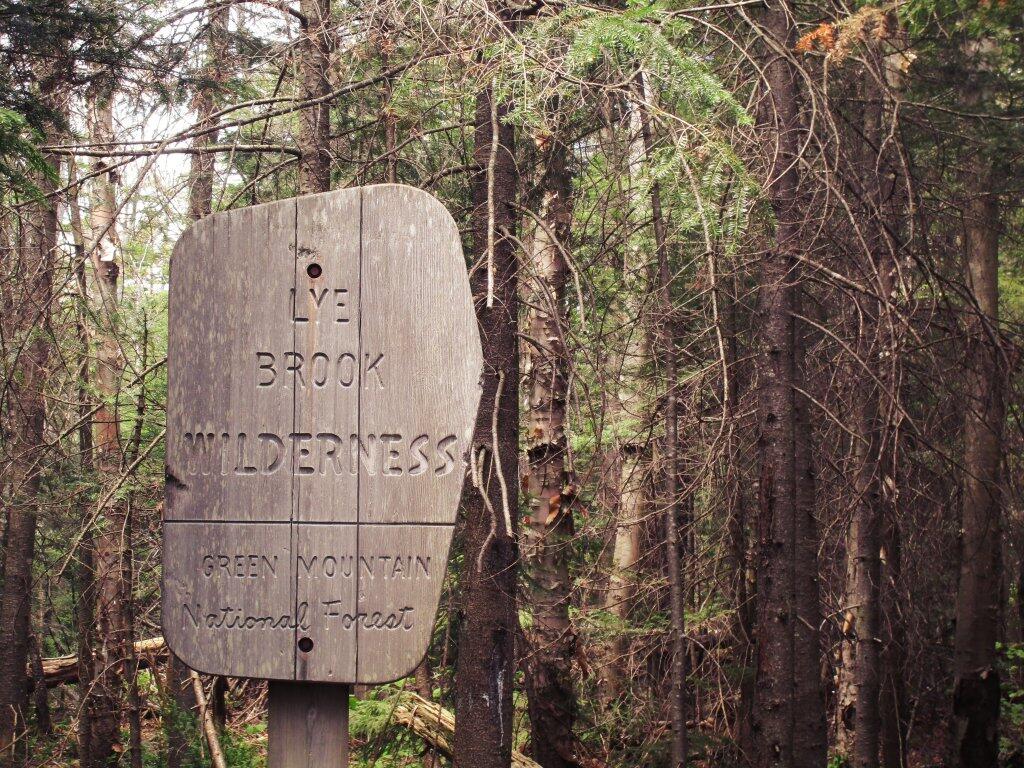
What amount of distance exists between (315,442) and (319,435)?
2cm

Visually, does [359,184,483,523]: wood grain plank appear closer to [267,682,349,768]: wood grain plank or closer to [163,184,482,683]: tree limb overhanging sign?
[163,184,482,683]: tree limb overhanging sign

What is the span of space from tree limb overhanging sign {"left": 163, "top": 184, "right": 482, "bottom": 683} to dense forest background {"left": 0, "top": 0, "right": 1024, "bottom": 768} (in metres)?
0.52

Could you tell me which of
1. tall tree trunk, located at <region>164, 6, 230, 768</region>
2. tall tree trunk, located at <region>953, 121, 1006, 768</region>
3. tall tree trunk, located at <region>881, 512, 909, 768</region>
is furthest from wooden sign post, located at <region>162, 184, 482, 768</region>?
tall tree trunk, located at <region>953, 121, 1006, 768</region>

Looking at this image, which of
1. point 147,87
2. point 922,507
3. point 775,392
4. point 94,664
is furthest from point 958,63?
point 94,664

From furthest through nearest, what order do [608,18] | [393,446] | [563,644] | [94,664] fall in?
[94,664] < [563,644] < [608,18] < [393,446]

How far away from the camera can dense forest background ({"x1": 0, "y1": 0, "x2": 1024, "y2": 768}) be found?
4840 millimetres

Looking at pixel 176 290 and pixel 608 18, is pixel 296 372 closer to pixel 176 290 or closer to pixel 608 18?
pixel 176 290

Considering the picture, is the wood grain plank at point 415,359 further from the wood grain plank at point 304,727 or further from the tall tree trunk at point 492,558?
the tall tree trunk at point 492,558

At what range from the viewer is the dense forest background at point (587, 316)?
191 inches

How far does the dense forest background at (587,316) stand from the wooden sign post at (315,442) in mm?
529

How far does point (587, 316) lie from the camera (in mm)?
5457

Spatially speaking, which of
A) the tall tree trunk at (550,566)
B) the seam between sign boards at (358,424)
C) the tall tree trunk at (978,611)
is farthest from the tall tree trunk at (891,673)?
the seam between sign boards at (358,424)

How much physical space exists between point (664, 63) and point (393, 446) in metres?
2.39

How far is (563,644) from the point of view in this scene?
8336 mm
